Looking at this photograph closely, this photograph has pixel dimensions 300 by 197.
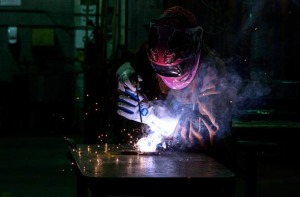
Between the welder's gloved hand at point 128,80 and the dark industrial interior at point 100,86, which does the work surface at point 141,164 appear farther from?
the dark industrial interior at point 100,86

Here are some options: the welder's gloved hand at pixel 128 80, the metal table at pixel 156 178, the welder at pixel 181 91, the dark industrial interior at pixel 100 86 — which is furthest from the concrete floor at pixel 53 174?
the metal table at pixel 156 178

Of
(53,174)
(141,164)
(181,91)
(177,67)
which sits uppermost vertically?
(177,67)

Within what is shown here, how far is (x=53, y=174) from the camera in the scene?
10711 mm

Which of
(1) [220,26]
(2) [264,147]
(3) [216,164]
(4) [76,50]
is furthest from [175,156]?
(4) [76,50]

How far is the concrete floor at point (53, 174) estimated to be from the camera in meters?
9.15

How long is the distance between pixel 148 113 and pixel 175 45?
0.69m

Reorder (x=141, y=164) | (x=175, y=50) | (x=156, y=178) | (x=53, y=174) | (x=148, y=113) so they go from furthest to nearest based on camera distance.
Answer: (x=53, y=174)
(x=148, y=113)
(x=175, y=50)
(x=141, y=164)
(x=156, y=178)

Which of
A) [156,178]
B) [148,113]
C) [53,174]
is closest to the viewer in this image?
[156,178]

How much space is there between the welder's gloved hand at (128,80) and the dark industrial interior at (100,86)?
20.1 inches

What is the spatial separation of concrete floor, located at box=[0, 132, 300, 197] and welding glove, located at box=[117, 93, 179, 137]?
3715 millimetres

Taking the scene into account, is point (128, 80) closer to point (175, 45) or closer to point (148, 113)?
point (148, 113)

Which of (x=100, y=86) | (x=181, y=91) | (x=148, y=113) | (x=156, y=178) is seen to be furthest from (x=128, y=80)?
(x=100, y=86)

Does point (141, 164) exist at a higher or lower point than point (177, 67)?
lower

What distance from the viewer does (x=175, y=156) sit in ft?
16.0
